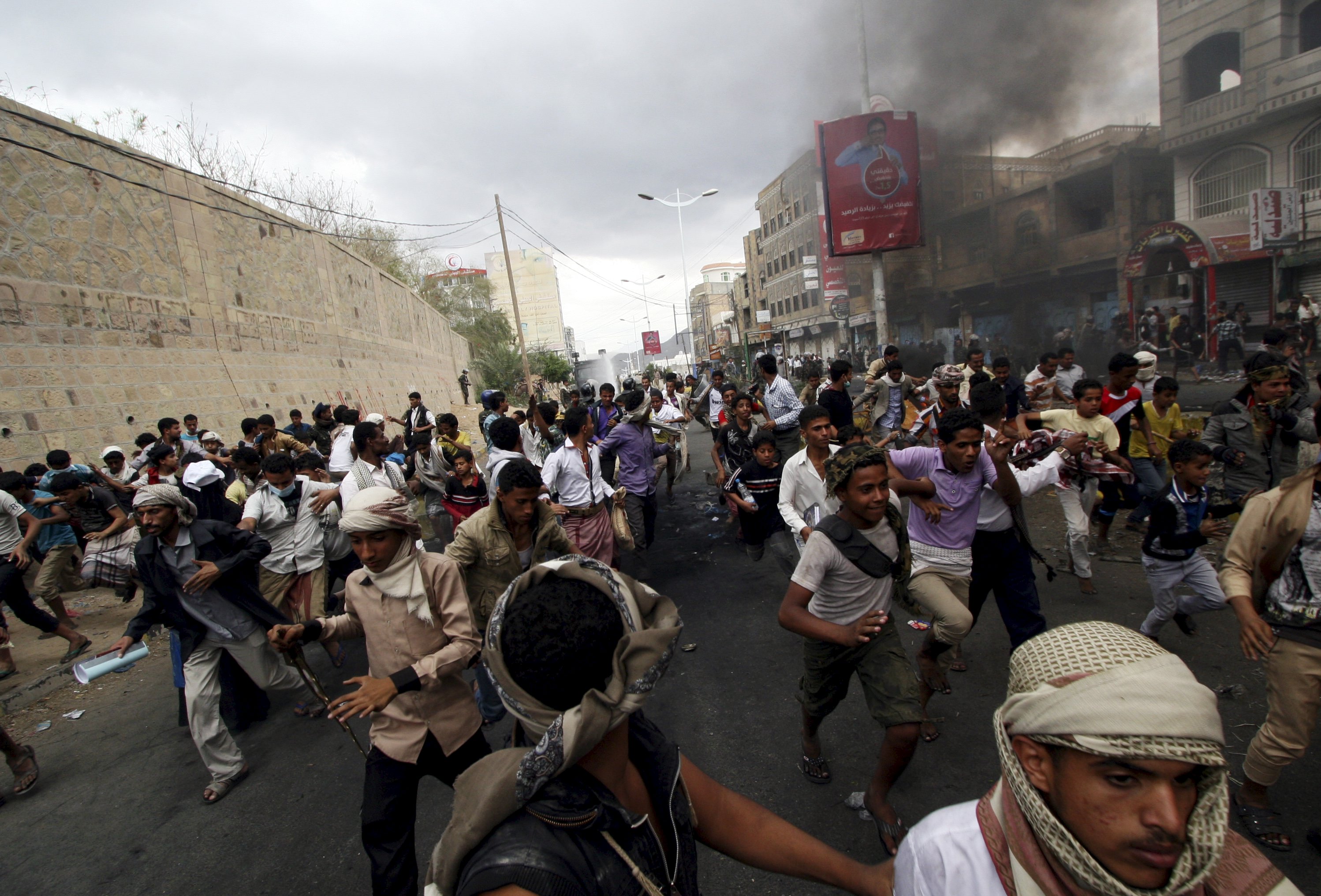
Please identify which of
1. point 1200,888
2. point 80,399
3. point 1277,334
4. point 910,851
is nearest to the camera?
point 1200,888

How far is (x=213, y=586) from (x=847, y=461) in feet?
11.4

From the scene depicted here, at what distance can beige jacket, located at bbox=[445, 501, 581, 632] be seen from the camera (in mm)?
3305

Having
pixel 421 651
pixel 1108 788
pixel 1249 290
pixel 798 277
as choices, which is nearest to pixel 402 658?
pixel 421 651

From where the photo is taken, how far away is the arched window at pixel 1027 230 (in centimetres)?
2552

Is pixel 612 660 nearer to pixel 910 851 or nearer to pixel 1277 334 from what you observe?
pixel 910 851

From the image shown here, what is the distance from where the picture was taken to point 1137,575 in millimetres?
4965

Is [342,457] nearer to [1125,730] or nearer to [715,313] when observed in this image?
[1125,730]

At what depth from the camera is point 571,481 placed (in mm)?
5004

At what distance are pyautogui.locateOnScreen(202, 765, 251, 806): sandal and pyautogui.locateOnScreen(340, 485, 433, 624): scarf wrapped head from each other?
7.20 ft

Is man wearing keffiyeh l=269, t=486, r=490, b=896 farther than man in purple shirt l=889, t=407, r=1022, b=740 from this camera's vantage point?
No

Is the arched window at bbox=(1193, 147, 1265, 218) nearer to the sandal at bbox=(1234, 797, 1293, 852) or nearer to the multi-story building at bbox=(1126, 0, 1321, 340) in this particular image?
the multi-story building at bbox=(1126, 0, 1321, 340)

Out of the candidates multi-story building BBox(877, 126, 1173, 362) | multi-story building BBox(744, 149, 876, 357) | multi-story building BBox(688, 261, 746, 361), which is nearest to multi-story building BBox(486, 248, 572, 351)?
multi-story building BBox(688, 261, 746, 361)

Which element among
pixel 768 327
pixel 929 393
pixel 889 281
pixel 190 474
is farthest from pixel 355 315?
pixel 768 327

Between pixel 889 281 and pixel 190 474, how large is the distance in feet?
107
